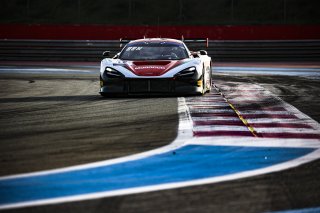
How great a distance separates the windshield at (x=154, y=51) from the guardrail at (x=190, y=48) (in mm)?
17255

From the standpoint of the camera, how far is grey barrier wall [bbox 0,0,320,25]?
4053cm

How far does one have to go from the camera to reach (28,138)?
8.59m

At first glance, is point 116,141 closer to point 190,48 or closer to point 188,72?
point 188,72

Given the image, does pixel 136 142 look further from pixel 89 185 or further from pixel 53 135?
pixel 89 185

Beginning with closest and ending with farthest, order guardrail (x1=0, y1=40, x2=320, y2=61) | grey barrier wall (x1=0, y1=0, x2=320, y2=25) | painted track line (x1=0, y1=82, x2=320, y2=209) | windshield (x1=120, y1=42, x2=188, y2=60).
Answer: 1. painted track line (x1=0, y1=82, x2=320, y2=209)
2. windshield (x1=120, y1=42, x2=188, y2=60)
3. guardrail (x1=0, y1=40, x2=320, y2=61)
4. grey barrier wall (x1=0, y1=0, x2=320, y2=25)

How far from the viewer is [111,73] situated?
47.0 feet

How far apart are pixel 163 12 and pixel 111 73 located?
93.9ft

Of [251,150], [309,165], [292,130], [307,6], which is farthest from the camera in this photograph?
[307,6]

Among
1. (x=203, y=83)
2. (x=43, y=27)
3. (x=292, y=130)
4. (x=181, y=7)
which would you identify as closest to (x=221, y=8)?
(x=181, y=7)

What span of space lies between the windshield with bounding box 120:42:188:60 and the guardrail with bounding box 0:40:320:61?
56.6ft

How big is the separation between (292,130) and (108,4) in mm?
35942

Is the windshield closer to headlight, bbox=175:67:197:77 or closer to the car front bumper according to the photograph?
headlight, bbox=175:67:197:77

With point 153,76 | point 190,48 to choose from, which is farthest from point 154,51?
point 190,48

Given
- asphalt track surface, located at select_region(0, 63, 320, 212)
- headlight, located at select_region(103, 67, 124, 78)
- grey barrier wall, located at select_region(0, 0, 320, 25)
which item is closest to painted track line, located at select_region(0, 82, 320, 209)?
asphalt track surface, located at select_region(0, 63, 320, 212)
